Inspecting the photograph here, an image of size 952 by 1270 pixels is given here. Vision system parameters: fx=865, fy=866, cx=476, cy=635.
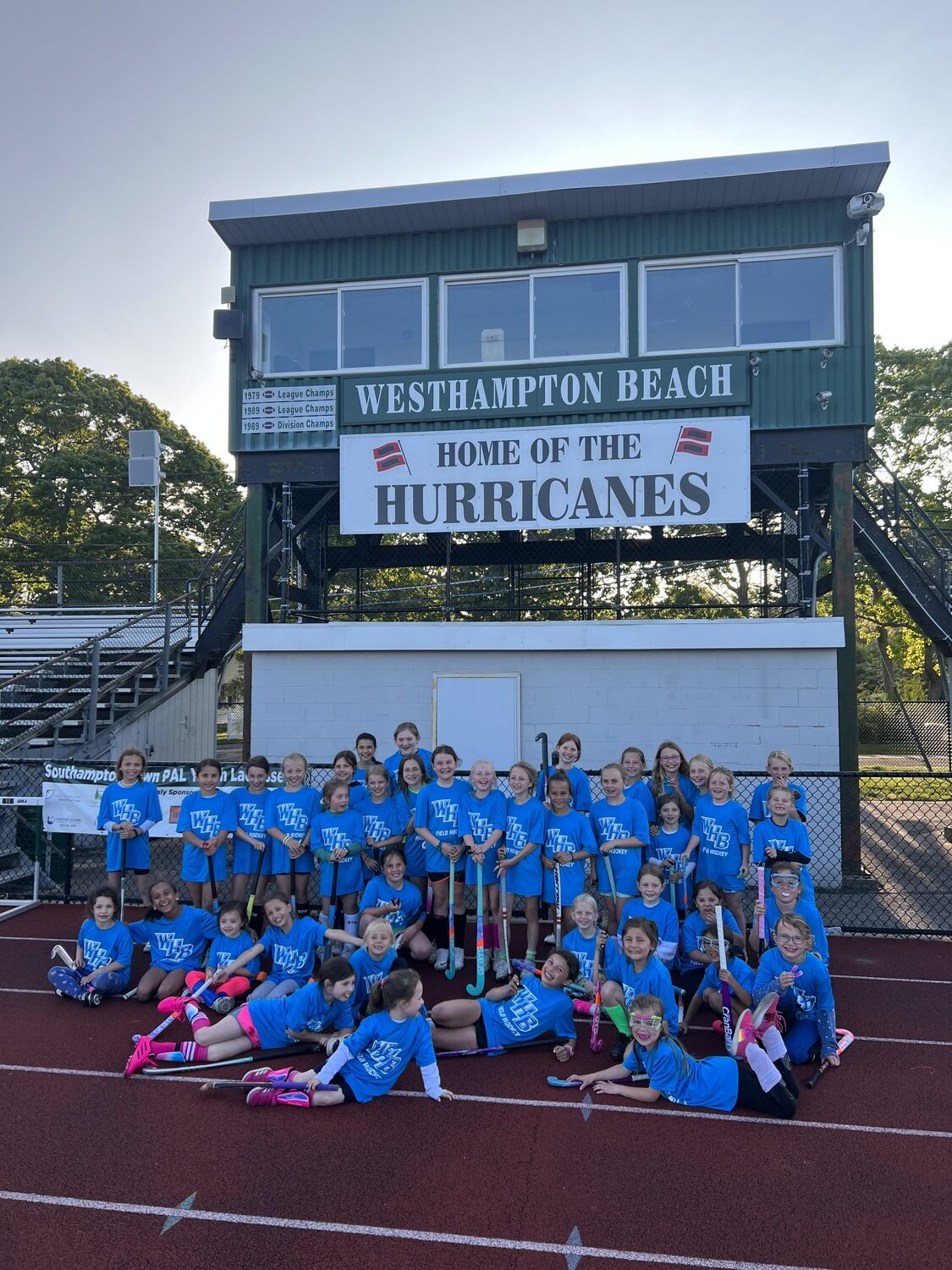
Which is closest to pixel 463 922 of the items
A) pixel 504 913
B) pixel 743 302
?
pixel 504 913

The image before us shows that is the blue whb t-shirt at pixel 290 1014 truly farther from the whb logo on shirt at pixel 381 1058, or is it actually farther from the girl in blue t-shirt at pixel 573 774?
the girl in blue t-shirt at pixel 573 774

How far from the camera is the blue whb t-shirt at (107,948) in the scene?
23.5 feet

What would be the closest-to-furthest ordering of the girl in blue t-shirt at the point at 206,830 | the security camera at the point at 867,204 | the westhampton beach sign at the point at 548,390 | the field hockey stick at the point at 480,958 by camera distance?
the field hockey stick at the point at 480,958
the girl in blue t-shirt at the point at 206,830
the security camera at the point at 867,204
the westhampton beach sign at the point at 548,390

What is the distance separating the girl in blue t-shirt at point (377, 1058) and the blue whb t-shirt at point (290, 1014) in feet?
1.76

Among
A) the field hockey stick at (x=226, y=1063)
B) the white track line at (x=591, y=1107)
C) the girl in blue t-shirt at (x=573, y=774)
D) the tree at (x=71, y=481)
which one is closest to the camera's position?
the white track line at (x=591, y=1107)

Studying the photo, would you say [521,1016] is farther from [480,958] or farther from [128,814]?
[128,814]

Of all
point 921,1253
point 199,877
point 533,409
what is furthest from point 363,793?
point 533,409

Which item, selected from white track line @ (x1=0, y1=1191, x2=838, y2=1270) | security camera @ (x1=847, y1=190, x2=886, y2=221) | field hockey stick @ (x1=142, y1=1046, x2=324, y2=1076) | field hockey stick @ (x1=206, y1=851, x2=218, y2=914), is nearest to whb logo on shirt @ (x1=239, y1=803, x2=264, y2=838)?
field hockey stick @ (x1=206, y1=851, x2=218, y2=914)

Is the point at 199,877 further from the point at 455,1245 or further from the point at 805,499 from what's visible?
the point at 805,499

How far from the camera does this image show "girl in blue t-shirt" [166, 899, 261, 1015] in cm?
653

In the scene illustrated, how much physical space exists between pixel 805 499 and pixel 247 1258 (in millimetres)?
11421

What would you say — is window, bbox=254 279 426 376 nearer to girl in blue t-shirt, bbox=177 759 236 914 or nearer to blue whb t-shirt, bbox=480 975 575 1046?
girl in blue t-shirt, bbox=177 759 236 914

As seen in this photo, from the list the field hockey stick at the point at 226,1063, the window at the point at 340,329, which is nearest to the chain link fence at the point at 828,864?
the field hockey stick at the point at 226,1063

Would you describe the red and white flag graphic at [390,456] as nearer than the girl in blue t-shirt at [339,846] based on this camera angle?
No
